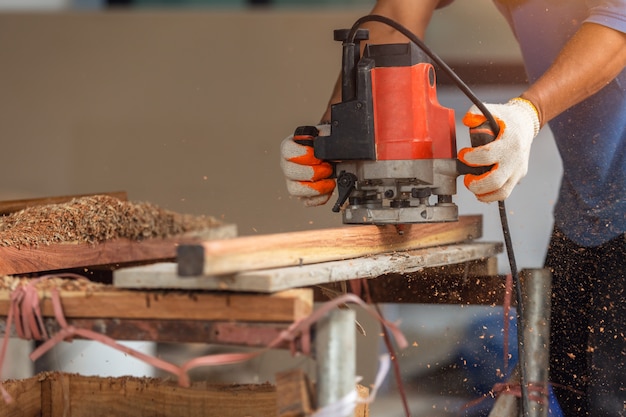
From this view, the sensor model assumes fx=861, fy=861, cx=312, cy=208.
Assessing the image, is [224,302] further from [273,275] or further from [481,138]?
[481,138]

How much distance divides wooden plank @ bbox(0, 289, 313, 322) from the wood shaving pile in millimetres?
625

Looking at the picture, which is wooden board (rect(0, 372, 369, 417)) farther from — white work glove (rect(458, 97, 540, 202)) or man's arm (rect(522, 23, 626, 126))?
man's arm (rect(522, 23, 626, 126))

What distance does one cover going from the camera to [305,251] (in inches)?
62.2

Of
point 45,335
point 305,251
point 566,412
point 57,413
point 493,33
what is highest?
point 493,33

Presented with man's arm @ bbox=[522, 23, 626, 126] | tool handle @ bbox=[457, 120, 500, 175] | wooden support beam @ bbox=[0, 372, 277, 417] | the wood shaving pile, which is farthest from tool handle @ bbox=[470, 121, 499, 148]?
the wood shaving pile

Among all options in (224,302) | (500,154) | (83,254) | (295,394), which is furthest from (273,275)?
(83,254)

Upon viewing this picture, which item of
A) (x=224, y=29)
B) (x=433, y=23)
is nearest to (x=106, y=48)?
(x=224, y=29)

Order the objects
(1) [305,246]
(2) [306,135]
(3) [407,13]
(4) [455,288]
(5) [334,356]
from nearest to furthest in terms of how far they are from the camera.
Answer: (5) [334,356] < (1) [305,246] < (2) [306,135] < (4) [455,288] < (3) [407,13]

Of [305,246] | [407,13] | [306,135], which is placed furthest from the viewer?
[407,13]

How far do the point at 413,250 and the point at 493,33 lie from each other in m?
1.85

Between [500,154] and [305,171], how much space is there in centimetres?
45

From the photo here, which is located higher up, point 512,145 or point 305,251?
point 512,145

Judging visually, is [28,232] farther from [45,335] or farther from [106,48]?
[106,48]

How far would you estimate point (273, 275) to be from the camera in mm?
1336
